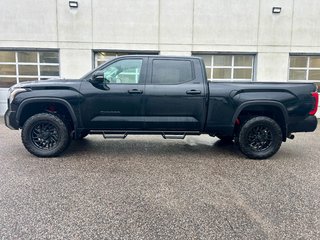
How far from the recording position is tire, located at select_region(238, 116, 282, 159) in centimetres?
494

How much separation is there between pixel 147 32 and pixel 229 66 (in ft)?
12.4

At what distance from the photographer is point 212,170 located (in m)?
4.42

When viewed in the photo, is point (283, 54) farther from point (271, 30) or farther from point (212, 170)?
point (212, 170)

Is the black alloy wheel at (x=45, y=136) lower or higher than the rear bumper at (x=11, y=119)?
lower

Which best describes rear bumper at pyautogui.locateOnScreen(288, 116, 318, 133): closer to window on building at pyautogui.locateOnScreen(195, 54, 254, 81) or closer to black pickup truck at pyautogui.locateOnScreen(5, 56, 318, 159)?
black pickup truck at pyautogui.locateOnScreen(5, 56, 318, 159)

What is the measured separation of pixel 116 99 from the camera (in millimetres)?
4777

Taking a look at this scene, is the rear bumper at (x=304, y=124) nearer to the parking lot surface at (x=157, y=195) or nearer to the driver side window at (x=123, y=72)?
the parking lot surface at (x=157, y=195)

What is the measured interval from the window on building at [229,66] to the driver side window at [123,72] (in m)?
6.50

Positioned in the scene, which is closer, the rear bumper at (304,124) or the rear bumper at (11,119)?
the rear bumper at (11,119)

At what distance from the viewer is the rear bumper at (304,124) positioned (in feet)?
16.2

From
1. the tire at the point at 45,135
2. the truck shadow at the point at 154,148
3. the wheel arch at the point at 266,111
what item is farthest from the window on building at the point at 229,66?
the tire at the point at 45,135

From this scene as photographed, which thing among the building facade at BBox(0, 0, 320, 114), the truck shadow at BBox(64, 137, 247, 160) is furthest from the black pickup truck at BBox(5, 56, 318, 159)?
A: the building facade at BBox(0, 0, 320, 114)

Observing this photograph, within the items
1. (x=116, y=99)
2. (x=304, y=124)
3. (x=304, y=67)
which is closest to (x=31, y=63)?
(x=116, y=99)

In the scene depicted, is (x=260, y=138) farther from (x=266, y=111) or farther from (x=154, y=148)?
(x=154, y=148)
